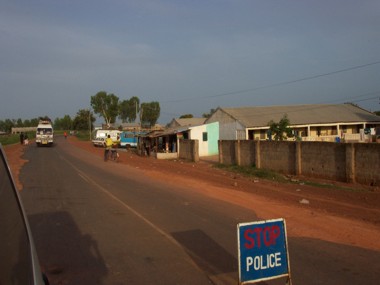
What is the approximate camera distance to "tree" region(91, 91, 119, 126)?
4722 inches

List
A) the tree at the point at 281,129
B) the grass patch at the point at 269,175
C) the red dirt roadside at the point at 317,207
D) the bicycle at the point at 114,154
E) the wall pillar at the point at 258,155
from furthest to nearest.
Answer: the tree at the point at 281,129 < the bicycle at the point at 114,154 < the wall pillar at the point at 258,155 < the grass patch at the point at 269,175 < the red dirt roadside at the point at 317,207

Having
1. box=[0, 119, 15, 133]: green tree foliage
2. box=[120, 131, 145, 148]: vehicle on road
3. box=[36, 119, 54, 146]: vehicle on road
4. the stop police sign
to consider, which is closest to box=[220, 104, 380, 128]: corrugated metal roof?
box=[120, 131, 145, 148]: vehicle on road

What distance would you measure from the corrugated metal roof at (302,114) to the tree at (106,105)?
248 feet

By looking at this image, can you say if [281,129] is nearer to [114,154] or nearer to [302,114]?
[114,154]

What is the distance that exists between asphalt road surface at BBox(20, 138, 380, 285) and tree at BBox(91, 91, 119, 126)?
359 ft

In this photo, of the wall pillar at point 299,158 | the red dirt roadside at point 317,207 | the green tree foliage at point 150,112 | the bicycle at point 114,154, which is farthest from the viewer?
the green tree foliage at point 150,112

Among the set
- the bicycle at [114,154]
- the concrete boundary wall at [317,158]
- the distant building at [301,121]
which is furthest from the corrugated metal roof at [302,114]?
the concrete boundary wall at [317,158]

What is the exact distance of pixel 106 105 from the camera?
12044cm

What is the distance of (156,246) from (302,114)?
1728 inches

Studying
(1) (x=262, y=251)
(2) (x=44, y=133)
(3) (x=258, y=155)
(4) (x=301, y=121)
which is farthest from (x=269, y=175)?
(2) (x=44, y=133)

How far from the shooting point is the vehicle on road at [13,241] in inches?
81.5

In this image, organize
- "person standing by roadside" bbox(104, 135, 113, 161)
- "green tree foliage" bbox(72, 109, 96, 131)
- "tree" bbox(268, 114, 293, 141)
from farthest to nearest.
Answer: "green tree foliage" bbox(72, 109, 96, 131), "tree" bbox(268, 114, 293, 141), "person standing by roadside" bbox(104, 135, 113, 161)

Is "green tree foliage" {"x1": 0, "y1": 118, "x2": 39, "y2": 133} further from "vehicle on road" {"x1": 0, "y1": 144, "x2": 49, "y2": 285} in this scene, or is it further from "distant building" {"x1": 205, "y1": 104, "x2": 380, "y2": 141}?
"vehicle on road" {"x1": 0, "y1": 144, "x2": 49, "y2": 285}

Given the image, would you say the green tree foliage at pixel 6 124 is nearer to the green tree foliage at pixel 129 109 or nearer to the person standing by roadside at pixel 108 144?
the green tree foliage at pixel 129 109
